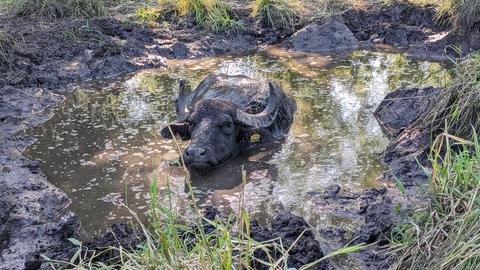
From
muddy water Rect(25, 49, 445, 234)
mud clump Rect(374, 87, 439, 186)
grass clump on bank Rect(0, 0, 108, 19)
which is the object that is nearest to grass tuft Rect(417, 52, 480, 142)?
mud clump Rect(374, 87, 439, 186)

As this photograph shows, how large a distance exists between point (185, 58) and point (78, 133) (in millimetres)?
3796

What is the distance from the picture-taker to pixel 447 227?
139 inches

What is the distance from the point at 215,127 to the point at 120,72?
12.1 ft

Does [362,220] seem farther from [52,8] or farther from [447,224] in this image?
Answer: [52,8]

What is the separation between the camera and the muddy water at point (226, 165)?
17.3ft

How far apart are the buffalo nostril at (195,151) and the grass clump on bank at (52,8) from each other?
5936mm

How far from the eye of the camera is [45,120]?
7312mm

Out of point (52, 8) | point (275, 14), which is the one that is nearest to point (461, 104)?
point (275, 14)

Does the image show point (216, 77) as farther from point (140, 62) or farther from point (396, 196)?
point (396, 196)

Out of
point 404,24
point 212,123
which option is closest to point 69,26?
point 212,123

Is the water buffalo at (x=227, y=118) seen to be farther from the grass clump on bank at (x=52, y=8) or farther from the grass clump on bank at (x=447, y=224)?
the grass clump on bank at (x=52, y=8)

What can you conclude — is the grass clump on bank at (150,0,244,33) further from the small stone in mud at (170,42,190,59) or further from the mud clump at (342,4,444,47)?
the mud clump at (342,4,444,47)

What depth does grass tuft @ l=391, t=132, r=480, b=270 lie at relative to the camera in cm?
320

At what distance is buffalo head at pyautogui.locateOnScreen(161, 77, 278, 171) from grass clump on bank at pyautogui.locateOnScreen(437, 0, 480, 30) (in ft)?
14.4
